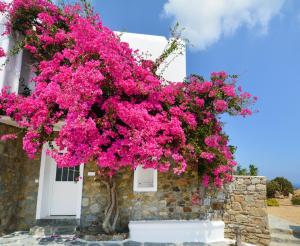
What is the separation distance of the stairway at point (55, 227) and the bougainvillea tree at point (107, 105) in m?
1.32

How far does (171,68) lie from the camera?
514 inches

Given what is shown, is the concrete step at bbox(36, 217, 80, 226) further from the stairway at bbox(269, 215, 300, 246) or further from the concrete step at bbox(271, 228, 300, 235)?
the concrete step at bbox(271, 228, 300, 235)

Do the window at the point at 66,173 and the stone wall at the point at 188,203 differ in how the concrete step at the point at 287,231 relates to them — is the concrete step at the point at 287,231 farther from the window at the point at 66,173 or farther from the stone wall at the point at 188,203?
the window at the point at 66,173

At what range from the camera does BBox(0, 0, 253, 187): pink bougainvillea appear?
8.29m

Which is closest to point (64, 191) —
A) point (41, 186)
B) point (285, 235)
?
point (41, 186)

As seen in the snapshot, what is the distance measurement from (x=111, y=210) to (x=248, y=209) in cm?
549

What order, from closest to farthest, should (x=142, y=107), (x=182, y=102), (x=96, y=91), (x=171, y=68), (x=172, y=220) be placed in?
(x=96, y=91) → (x=142, y=107) → (x=182, y=102) → (x=172, y=220) → (x=171, y=68)

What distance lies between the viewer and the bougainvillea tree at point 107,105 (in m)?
8.30

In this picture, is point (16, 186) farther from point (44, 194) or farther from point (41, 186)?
point (44, 194)

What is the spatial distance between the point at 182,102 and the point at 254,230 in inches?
231

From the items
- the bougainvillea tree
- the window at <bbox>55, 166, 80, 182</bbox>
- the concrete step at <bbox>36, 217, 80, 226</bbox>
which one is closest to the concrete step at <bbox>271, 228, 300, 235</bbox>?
the bougainvillea tree

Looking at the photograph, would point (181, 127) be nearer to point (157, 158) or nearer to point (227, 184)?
point (157, 158)

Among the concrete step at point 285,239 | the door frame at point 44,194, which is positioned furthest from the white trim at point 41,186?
the concrete step at point 285,239

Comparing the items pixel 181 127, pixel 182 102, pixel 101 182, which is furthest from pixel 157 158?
pixel 101 182
